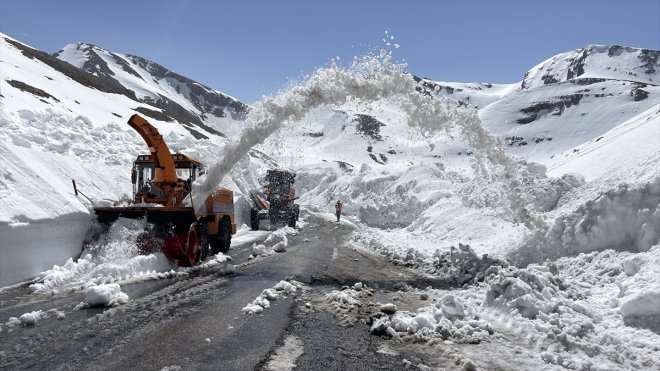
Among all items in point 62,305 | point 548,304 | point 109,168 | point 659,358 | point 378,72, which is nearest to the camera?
point 659,358

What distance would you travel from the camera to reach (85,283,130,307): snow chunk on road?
762cm

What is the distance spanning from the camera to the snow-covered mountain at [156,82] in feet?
448

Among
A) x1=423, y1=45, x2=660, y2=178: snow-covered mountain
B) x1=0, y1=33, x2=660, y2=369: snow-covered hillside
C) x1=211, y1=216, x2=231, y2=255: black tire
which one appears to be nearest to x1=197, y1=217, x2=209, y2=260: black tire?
x1=0, y1=33, x2=660, y2=369: snow-covered hillside

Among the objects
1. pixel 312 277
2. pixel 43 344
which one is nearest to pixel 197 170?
pixel 312 277

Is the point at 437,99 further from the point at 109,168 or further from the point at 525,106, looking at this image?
the point at 525,106

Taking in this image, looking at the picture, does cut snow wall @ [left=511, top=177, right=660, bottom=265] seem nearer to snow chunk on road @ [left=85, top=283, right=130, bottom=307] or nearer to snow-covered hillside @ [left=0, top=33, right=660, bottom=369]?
snow-covered hillside @ [left=0, top=33, right=660, bottom=369]

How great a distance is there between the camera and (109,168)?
848 inches

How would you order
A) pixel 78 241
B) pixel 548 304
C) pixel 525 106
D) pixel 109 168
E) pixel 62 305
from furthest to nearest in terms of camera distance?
pixel 525 106 < pixel 109 168 < pixel 78 241 < pixel 62 305 < pixel 548 304

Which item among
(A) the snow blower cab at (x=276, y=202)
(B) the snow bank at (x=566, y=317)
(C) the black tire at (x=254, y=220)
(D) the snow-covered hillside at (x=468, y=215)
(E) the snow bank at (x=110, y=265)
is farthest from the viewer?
(A) the snow blower cab at (x=276, y=202)

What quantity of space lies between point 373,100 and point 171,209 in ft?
22.5

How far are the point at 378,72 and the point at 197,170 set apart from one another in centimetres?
634

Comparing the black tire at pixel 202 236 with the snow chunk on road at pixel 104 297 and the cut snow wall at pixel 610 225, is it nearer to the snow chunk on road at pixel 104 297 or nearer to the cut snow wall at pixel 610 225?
the snow chunk on road at pixel 104 297

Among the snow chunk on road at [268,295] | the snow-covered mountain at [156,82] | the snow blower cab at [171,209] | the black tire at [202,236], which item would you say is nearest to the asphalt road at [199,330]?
the snow chunk on road at [268,295]

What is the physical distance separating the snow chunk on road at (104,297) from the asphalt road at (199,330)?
7.7 inches
